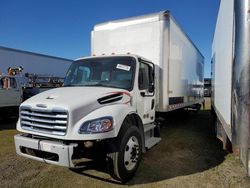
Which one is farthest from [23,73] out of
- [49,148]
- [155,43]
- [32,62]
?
[49,148]

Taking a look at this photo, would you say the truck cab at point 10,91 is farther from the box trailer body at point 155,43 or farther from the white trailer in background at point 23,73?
the box trailer body at point 155,43

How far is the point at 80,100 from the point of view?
12.0 ft

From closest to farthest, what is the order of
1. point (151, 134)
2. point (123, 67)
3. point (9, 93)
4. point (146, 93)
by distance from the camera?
point (123, 67), point (146, 93), point (151, 134), point (9, 93)

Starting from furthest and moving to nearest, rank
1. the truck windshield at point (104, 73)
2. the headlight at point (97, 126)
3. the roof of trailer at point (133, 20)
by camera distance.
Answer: the roof of trailer at point (133, 20), the truck windshield at point (104, 73), the headlight at point (97, 126)

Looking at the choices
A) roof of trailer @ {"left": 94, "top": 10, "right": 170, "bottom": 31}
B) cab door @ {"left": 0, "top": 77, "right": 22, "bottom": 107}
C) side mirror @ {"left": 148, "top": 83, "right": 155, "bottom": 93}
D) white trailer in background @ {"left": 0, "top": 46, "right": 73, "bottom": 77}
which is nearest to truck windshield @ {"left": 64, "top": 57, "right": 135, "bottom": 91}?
side mirror @ {"left": 148, "top": 83, "right": 155, "bottom": 93}

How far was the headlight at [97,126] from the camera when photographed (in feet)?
11.1

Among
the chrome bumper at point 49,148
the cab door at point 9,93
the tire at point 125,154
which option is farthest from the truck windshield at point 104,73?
the cab door at point 9,93

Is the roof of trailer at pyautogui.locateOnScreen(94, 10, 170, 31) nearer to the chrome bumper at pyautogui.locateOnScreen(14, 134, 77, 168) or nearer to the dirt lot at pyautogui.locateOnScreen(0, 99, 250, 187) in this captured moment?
the dirt lot at pyautogui.locateOnScreen(0, 99, 250, 187)

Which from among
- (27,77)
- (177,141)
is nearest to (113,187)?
(177,141)

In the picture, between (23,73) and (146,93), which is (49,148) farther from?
(23,73)

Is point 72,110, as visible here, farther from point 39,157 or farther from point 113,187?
point 113,187

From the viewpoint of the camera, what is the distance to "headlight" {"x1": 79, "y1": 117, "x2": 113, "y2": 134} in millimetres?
3373

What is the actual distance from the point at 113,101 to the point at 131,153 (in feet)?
3.47

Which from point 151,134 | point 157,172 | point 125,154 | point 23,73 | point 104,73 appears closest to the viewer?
point 125,154
